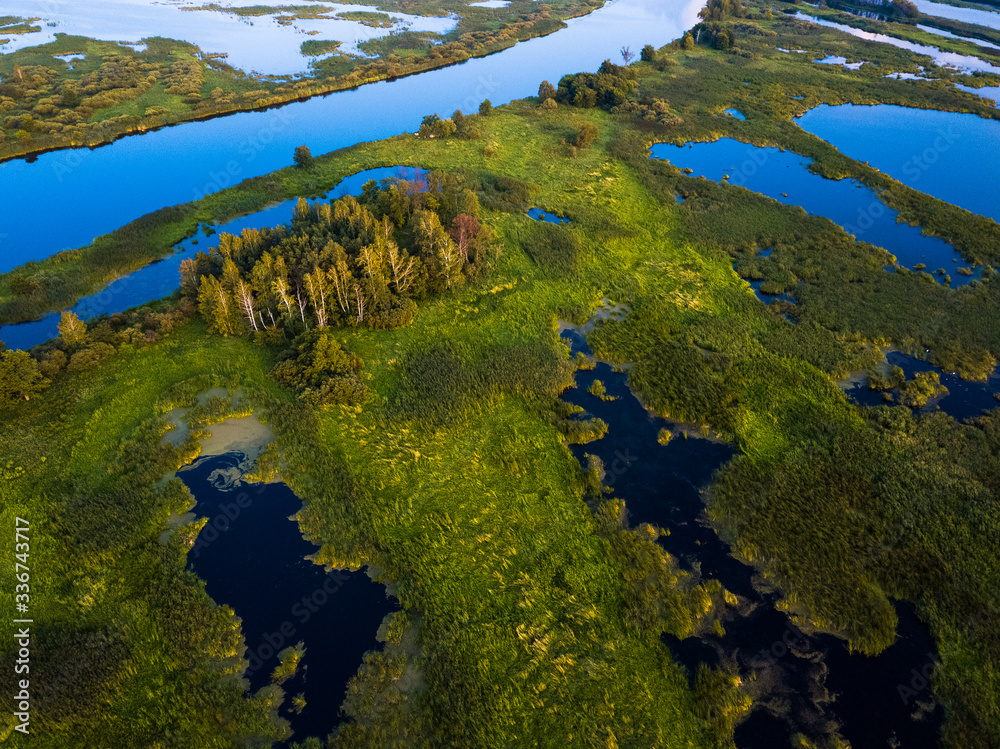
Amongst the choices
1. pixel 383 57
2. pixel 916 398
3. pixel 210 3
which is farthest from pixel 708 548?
pixel 210 3

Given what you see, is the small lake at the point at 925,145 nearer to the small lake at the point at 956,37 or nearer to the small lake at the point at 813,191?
the small lake at the point at 813,191

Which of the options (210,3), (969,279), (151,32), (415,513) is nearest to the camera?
(415,513)

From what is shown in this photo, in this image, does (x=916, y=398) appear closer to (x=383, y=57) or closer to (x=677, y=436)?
(x=677, y=436)

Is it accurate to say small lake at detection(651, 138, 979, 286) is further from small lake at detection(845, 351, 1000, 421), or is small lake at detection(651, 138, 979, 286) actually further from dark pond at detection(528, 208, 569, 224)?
dark pond at detection(528, 208, 569, 224)

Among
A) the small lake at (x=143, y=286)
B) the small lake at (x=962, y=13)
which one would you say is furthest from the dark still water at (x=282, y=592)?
the small lake at (x=962, y=13)

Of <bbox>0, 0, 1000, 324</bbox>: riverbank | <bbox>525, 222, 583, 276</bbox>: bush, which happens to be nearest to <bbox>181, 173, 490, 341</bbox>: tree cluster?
<bbox>525, 222, 583, 276</bbox>: bush

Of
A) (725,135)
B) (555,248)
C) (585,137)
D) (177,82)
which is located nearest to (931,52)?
(725,135)
